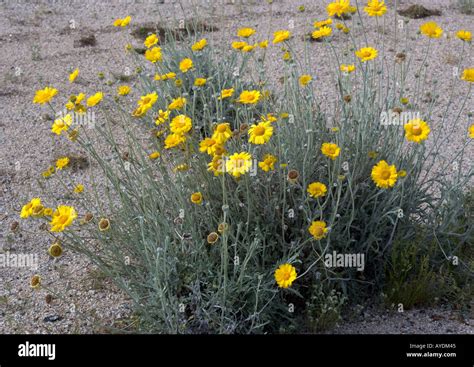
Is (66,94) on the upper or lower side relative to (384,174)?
lower

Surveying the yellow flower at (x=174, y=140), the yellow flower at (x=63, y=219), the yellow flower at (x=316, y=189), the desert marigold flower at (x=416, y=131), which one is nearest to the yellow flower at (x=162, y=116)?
the yellow flower at (x=174, y=140)

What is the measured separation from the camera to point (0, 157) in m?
5.55

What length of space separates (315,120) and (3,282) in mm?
2476

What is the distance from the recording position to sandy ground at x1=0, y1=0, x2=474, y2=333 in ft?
11.3

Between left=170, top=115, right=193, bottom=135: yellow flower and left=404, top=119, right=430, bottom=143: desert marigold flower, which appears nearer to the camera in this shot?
left=404, top=119, right=430, bottom=143: desert marigold flower

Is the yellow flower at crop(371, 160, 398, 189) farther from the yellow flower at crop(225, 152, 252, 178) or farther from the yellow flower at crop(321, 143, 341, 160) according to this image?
the yellow flower at crop(225, 152, 252, 178)

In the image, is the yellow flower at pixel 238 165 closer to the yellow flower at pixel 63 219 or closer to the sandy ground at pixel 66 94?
the yellow flower at pixel 63 219

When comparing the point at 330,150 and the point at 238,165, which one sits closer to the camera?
the point at 238,165

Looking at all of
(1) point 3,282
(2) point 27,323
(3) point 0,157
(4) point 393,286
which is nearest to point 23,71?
(3) point 0,157

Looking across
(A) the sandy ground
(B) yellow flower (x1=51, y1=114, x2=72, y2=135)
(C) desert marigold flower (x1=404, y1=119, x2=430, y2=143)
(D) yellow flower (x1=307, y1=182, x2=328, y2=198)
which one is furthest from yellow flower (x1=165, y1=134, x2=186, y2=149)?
(C) desert marigold flower (x1=404, y1=119, x2=430, y2=143)

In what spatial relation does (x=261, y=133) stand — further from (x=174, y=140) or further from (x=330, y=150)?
(x=174, y=140)

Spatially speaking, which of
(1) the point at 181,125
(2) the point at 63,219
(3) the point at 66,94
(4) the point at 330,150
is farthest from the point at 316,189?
(3) the point at 66,94

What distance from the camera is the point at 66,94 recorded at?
22.3 feet
